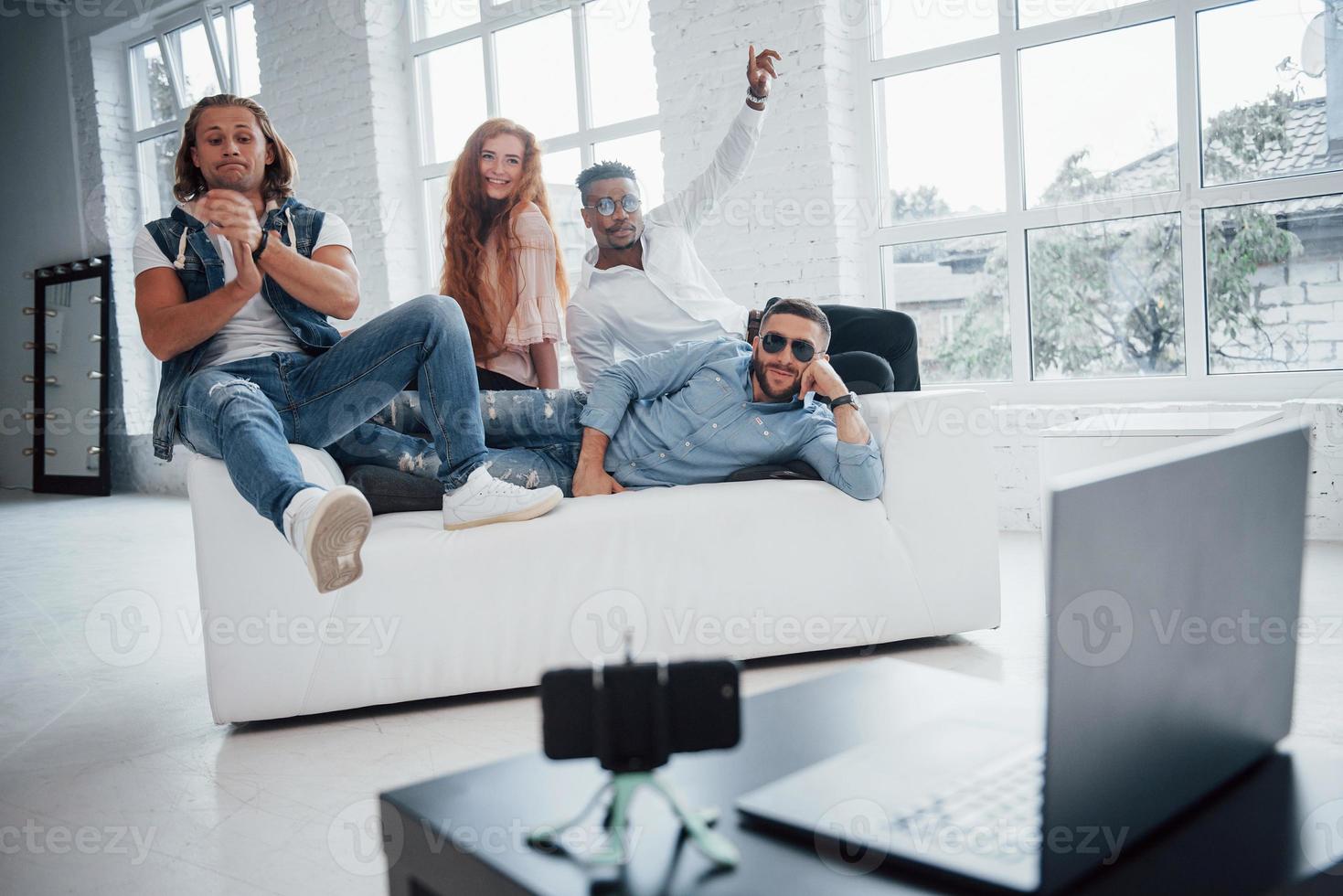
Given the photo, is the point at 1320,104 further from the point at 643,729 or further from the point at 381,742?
the point at 643,729

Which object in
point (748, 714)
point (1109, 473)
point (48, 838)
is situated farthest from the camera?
point (48, 838)

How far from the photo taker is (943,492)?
254 cm

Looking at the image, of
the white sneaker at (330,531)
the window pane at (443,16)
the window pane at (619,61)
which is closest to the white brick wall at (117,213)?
the window pane at (443,16)

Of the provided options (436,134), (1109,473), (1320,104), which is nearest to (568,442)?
(1109,473)

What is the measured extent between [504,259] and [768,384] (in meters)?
0.94

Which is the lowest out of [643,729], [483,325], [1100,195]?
[643,729]

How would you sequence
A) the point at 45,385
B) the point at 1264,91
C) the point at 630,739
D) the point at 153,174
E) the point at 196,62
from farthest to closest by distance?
the point at 45,385 < the point at 153,174 < the point at 196,62 < the point at 1264,91 < the point at 630,739

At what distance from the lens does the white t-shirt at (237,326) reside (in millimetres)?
2348

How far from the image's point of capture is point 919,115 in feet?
15.2

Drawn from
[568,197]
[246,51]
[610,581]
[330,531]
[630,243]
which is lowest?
[610,581]

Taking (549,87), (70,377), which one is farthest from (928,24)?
(70,377)

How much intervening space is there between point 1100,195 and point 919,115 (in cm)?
86

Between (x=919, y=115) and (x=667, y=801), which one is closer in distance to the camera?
(x=667, y=801)

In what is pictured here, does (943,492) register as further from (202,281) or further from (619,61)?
(619,61)
